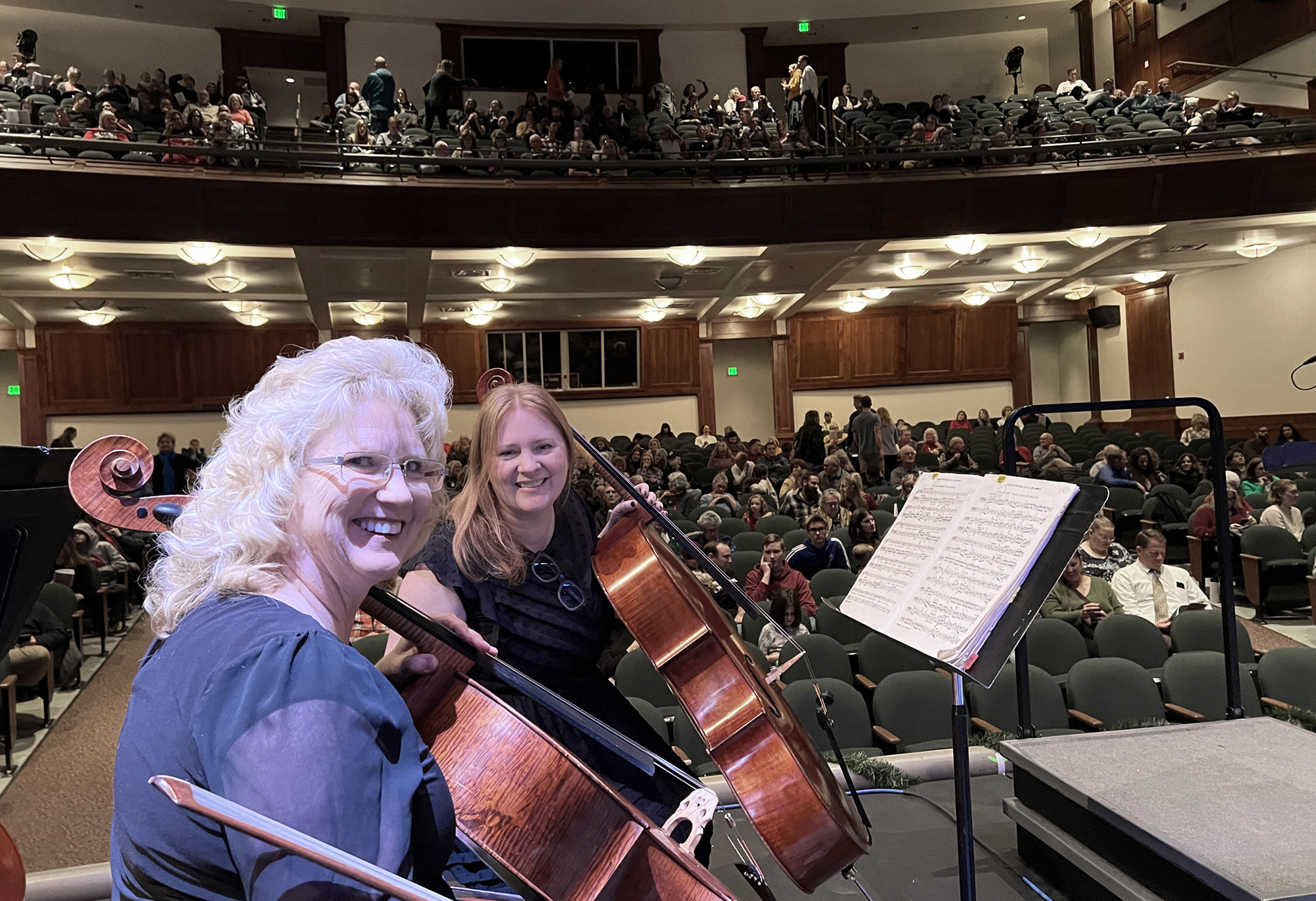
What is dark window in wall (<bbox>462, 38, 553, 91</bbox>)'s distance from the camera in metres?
15.6

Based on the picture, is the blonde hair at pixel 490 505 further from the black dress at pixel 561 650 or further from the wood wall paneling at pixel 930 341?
the wood wall paneling at pixel 930 341

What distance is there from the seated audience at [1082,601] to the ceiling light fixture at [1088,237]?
6791 millimetres

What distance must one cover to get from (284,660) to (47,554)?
87 cm

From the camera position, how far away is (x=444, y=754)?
4.13 feet

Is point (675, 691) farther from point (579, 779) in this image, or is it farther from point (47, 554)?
point (47, 554)

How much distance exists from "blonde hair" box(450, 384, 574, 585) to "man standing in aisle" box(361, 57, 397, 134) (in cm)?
1005

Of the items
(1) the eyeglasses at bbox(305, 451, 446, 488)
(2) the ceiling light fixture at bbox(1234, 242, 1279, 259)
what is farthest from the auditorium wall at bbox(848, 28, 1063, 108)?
(1) the eyeglasses at bbox(305, 451, 446, 488)

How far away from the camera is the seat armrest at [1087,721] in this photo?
12.4ft

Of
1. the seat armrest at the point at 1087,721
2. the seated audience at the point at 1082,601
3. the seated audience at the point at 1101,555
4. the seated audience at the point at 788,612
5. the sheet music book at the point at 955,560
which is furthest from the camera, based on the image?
the seated audience at the point at 1101,555

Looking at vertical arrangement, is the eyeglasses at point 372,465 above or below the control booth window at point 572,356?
below

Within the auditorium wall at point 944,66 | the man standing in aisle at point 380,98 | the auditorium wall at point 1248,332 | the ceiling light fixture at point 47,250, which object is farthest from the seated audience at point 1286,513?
the auditorium wall at point 944,66

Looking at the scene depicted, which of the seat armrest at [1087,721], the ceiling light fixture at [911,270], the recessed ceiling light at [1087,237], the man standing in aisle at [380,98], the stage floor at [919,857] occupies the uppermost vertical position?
the man standing in aisle at [380,98]

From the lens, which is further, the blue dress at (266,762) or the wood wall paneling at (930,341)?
the wood wall paneling at (930,341)

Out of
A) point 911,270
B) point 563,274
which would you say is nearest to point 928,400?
point 911,270
